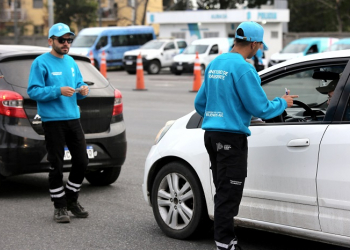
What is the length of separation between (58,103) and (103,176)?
204 centimetres

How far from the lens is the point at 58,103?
617cm

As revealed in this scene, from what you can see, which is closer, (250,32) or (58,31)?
(250,32)

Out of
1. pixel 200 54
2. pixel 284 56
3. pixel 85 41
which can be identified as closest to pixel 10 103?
pixel 284 56

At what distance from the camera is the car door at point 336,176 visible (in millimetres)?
4438

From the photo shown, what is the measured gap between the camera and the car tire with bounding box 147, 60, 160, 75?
1403 inches

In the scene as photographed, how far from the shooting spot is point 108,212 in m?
6.73

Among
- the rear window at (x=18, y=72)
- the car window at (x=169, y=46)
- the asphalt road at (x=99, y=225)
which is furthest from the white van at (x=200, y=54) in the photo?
the rear window at (x=18, y=72)

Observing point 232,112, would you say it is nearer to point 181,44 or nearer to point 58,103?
point 58,103

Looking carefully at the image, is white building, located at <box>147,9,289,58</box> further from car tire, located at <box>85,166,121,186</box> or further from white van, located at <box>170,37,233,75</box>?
car tire, located at <box>85,166,121,186</box>

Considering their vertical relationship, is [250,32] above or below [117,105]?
above

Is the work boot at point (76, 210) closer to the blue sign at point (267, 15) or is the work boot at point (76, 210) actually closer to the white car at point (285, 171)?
the white car at point (285, 171)

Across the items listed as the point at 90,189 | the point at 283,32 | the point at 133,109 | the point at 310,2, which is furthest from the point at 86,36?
the point at 310,2

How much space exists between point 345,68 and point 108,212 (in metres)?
2.93

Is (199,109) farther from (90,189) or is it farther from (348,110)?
(90,189)
